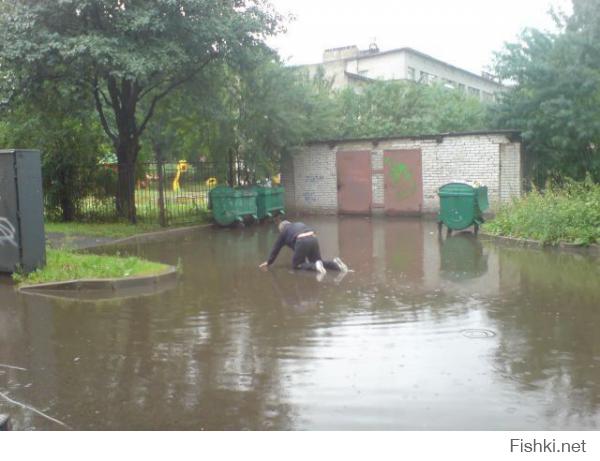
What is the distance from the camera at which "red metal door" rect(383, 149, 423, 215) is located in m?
22.6

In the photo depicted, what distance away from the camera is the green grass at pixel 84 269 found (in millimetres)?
10094

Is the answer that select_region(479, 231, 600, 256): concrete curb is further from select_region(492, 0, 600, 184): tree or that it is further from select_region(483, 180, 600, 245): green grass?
select_region(492, 0, 600, 184): tree

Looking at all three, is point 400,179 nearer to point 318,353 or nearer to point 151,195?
point 151,195

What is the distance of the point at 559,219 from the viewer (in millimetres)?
13984

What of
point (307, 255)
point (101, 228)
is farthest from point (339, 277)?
point (101, 228)

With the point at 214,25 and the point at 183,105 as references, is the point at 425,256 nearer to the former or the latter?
the point at 214,25

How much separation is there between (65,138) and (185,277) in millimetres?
10457

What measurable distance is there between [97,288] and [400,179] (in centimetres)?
1481

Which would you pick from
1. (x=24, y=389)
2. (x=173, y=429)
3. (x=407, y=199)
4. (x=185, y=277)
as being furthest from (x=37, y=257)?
(x=407, y=199)

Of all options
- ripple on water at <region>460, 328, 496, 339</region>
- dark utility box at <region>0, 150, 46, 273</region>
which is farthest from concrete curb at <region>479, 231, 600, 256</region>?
dark utility box at <region>0, 150, 46, 273</region>

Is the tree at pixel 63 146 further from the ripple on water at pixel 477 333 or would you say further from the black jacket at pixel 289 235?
the ripple on water at pixel 477 333

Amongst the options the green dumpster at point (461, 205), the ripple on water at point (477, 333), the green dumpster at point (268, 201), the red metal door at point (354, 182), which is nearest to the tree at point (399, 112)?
the red metal door at point (354, 182)

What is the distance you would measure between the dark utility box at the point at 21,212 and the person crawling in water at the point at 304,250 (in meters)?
3.84

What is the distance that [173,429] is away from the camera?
15.4ft
